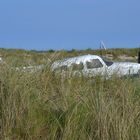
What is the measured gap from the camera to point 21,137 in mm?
6633

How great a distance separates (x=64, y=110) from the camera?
6844mm

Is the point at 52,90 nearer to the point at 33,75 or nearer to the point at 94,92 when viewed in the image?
the point at 33,75

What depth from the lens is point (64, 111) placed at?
22.3 ft

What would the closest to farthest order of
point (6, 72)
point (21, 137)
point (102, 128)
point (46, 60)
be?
point (102, 128)
point (21, 137)
point (6, 72)
point (46, 60)

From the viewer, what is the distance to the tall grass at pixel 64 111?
6223 mm

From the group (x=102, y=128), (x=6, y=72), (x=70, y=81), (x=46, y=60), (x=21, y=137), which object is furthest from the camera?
(x=46, y=60)

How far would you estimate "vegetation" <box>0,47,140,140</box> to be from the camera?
6227 mm

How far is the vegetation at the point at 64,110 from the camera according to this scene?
245 inches

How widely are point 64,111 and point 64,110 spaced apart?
0.04 meters

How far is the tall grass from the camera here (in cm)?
622

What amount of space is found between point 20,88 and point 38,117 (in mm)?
426

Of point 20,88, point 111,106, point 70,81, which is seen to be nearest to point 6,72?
point 20,88

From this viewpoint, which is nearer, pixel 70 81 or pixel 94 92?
pixel 94 92

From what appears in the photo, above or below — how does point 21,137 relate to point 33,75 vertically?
below
